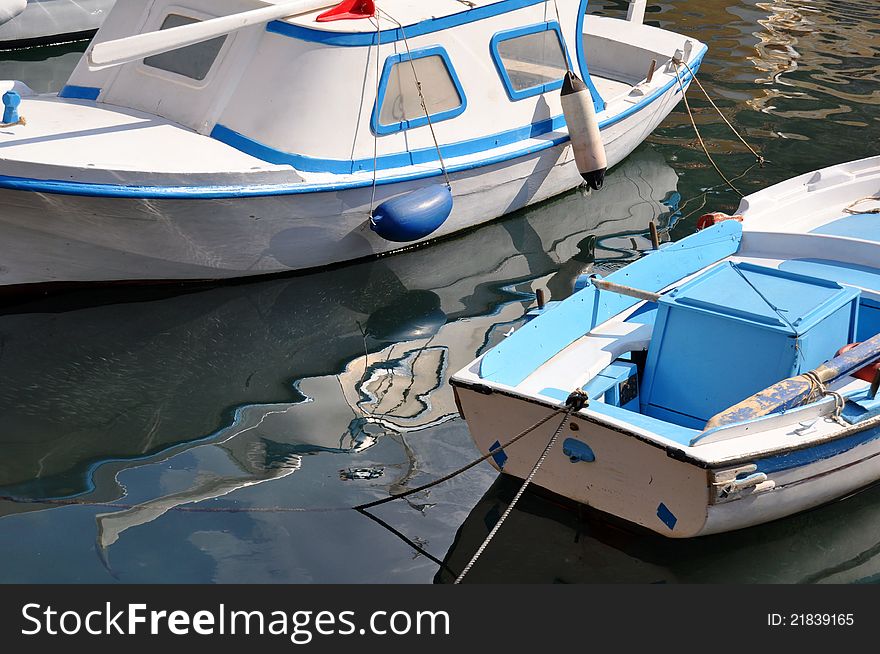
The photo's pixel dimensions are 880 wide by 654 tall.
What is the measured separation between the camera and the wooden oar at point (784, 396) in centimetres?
556

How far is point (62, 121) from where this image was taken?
8516 mm

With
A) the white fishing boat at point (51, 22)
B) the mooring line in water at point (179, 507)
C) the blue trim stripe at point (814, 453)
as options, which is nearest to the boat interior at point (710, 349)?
the blue trim stripe at point (814, 453)

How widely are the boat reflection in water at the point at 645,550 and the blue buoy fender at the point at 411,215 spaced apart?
3.05 meters

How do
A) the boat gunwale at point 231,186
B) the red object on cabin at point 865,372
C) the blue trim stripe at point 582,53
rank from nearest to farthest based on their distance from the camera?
the red object on cabin at point 865,372 → the boat gunwale at point 231,186 → the blue trim stripe at point 582,53

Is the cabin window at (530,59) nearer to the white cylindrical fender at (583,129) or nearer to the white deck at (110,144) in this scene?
the white cylindrical fender at (583,129)

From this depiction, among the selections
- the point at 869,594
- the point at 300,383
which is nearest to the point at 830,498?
the point at 869,594

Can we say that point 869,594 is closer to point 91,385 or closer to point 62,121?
point 91,385

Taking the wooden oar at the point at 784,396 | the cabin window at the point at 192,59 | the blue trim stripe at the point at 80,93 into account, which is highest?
the cabin window at the point at 192,59

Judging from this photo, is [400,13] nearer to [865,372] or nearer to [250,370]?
[250,370]

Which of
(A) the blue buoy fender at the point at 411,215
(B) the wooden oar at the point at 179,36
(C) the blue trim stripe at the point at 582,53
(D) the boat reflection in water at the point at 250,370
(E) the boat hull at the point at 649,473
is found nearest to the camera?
(E) the boat hull at the point at 649,473

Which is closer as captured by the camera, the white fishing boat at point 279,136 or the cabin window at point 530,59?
the white fishing boat at point 279,136

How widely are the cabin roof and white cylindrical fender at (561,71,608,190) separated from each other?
93cm

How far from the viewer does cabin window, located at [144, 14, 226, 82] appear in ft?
28.9

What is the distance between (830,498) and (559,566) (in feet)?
5.25
